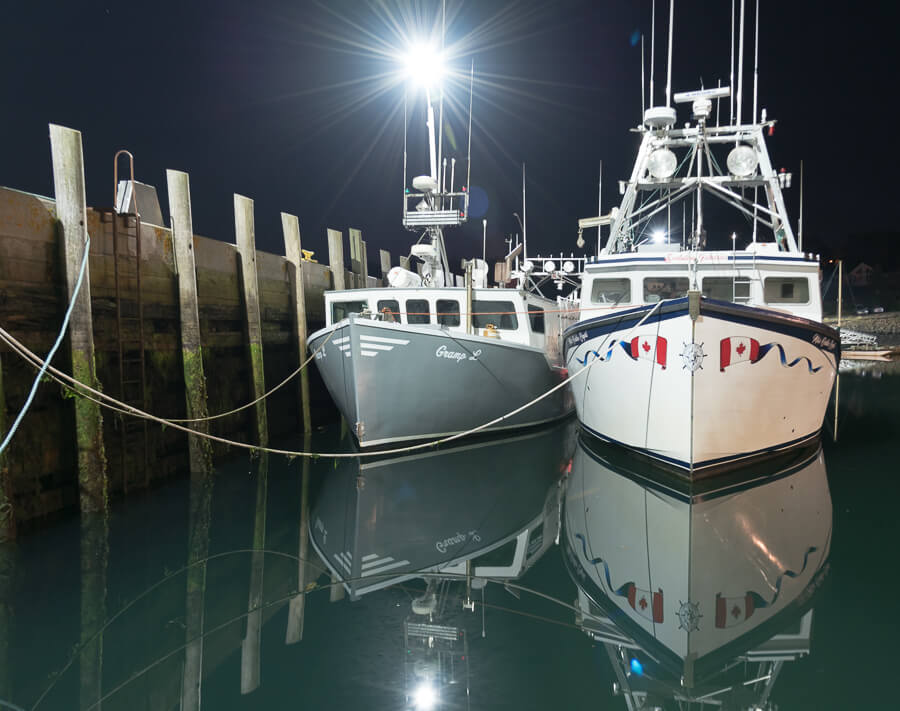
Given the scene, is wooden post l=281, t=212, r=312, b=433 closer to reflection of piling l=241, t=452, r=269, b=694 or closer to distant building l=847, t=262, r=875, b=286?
reflection of piling l=241, t=452, r=269, b=694

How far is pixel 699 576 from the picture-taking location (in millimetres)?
5848

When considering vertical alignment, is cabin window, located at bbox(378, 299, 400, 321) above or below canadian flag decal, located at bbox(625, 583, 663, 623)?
above

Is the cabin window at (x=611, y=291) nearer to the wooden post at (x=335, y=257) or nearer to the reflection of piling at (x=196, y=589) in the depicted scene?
the reflection of piling at (x=196, y=589)

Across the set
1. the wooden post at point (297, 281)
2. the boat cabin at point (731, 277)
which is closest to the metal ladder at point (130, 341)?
the wooden post at point (297, 281)

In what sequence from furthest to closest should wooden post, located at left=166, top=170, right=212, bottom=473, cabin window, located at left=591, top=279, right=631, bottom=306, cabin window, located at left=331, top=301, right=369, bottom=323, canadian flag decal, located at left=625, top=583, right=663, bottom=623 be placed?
cabin window, located at left=331, top=301, right=369, bottom=323, cabin window, located at left=591, top=279, right=631, bottom=306, wooden post, located at left=166, top=170, right=212, bottom=473, canadian flag decal, located at left=625, top=583, right=663, bottom=623

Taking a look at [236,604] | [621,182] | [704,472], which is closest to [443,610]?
[236,604]

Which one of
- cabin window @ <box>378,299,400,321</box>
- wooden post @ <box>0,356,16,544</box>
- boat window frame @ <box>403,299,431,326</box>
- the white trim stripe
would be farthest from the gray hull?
wooden post @ <box>0,356,16,544</box>

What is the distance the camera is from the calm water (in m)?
4.14

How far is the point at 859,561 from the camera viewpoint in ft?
20.4

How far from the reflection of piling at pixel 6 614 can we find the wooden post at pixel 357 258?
40.8ft

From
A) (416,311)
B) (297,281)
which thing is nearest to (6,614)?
(416,311)

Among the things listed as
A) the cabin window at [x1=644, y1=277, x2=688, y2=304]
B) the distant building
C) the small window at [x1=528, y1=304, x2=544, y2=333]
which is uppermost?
the distant building

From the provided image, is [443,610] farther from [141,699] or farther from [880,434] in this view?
[880,434]

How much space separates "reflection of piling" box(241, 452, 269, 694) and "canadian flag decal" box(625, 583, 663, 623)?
302 centimetres
